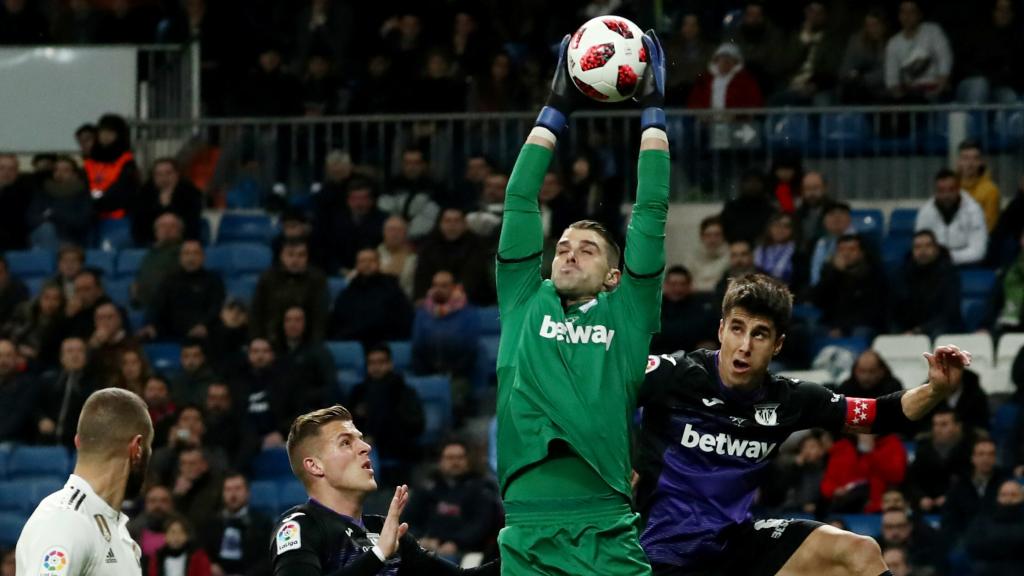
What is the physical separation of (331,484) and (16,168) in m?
11.0

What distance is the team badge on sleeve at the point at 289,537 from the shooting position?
6.52m

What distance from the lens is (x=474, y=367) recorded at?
1455 cm

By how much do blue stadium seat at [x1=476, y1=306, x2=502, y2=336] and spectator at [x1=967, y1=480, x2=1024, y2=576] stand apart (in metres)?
4.30

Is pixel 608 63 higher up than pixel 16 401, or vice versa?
pixel 608 63

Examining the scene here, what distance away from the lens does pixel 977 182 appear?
48.7ft

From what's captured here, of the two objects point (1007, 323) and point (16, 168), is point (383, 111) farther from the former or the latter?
point (1007, 323)

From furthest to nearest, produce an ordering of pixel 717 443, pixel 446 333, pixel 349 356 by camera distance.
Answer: pixel 349 356
pixel 446 333
pixel 717 443

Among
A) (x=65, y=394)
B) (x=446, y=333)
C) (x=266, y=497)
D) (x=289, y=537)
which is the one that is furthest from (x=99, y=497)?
(x=65, y=394)

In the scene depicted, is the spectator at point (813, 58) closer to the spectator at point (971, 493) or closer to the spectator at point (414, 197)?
the spectator at point (414, 197)

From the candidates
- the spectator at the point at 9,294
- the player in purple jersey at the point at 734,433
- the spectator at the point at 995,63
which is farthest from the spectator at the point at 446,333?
the player in purple jersey at the point at 734,433

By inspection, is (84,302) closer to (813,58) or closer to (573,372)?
(813,58)

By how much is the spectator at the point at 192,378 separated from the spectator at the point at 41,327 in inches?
50.6

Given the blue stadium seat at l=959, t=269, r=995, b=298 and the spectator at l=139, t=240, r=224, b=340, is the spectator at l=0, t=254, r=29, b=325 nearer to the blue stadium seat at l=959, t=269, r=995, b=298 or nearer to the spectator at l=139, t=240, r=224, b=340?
the spectator at l=139, t=240, r=224, b=340

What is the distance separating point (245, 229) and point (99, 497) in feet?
34.8
